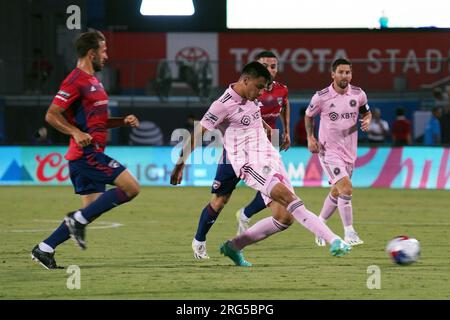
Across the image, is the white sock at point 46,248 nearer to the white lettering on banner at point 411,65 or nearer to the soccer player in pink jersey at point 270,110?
the soccer player in pink jersey at point 270,110

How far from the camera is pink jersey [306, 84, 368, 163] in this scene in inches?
608

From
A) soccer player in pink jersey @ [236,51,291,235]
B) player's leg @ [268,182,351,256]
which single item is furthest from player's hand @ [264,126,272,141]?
player's leg @ [268,182,351,256]

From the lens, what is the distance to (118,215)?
767 inches

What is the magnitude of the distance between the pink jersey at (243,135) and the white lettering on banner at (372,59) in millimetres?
21096

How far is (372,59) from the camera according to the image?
35031 millimetres

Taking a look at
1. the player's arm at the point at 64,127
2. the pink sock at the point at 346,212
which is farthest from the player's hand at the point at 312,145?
the player's arm at the point at 64,127

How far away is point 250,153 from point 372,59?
2373 cm

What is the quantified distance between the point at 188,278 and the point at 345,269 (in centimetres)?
169

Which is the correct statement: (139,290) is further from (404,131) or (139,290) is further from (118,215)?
(404,131)

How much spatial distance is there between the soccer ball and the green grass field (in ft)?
0.30

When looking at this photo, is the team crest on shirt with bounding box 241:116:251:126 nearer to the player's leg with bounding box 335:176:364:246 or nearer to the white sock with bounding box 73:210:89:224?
the white sock with bounding box 73:210:89:224

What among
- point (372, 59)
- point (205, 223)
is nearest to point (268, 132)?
point (205, 223)

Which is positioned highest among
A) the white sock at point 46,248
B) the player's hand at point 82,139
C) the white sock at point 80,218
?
the player's hand at point 82,139

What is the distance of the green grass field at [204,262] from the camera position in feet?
33.3
